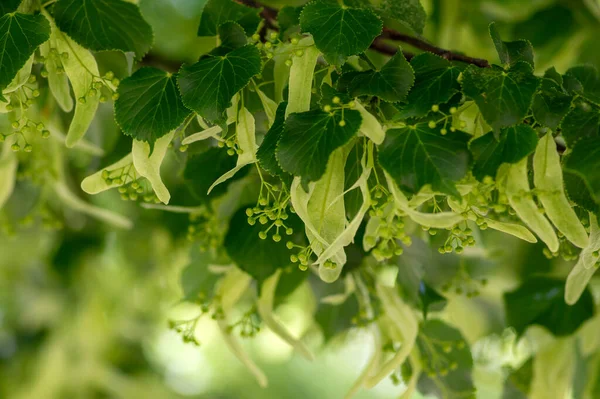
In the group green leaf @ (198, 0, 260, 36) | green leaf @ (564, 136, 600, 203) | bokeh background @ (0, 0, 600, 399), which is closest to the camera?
green leaf @ (564, 136, 600, 203)

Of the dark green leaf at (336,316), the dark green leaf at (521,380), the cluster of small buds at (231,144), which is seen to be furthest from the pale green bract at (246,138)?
the dark green leaf at (521,380)

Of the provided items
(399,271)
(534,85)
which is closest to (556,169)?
(534,85)

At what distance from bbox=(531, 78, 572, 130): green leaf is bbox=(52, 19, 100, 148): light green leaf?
0.81 feet

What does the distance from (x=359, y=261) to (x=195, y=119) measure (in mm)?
162

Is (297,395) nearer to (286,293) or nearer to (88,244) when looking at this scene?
(88,244)

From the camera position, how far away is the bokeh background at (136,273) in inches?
26.3

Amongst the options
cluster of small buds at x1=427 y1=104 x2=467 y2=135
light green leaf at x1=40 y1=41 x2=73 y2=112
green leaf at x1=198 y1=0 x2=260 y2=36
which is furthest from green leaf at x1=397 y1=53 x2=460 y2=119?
light green leaf at x1=40 y1=41 x2=73 y2=112

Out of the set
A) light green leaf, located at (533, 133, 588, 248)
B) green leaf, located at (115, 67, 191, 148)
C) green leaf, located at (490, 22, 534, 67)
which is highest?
green leaf, located at (490, 22, 534, 67)

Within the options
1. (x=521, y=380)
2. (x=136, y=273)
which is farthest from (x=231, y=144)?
(x=136, y=273)

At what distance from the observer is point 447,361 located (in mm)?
486

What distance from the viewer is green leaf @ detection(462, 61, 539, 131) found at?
294 millimetres

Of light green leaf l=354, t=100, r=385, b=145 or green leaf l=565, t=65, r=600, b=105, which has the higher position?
light green leaf l=354, t=100, r=385, b=145

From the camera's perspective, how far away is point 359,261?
46cm

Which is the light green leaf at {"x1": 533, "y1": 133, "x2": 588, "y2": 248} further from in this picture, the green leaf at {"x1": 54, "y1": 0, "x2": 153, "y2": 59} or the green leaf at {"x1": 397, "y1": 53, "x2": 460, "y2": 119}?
the green leaf at {"x1": 54, "y1": 0, "x2": 153, "y2": 59}
